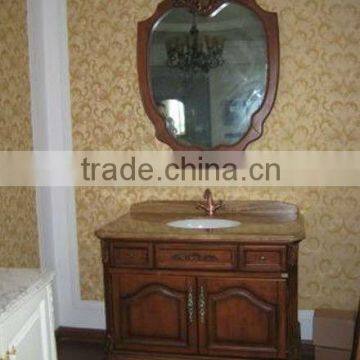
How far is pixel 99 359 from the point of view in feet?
8.25

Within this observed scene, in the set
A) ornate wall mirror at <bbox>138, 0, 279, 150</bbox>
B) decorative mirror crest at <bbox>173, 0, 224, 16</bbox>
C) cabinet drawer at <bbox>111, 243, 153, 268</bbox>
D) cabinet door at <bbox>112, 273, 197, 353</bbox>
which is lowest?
cabinet door at <bbox>112, 273, 197, 353</bbox>

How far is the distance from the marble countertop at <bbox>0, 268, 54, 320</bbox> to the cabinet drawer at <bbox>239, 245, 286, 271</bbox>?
93cm

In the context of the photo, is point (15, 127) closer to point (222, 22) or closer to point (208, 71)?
point (208, 71)

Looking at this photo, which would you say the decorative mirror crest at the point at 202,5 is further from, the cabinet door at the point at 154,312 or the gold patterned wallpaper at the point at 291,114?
the cabinet door at the point at 154,312

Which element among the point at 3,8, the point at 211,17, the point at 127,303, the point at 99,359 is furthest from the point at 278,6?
the point at 99,359

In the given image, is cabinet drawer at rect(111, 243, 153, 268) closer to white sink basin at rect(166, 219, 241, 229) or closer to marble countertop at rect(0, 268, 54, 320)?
white sink basin at rect(166, 219, 241, 229)

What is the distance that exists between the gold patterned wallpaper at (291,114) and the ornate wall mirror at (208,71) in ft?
0.22

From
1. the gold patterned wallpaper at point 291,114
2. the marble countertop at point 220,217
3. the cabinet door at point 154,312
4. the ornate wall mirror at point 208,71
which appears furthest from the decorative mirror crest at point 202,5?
the cabinet door at point 154,312

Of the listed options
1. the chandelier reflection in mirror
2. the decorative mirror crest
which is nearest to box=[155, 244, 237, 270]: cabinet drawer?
the chandelier reflection in mirror

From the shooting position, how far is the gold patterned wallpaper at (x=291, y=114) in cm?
236

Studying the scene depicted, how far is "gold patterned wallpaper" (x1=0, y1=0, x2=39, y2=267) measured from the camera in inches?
89.8

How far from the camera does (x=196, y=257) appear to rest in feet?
6.66

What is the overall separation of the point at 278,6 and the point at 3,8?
1408 millimetres

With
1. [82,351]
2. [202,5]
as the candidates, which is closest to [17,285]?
[82,351]
